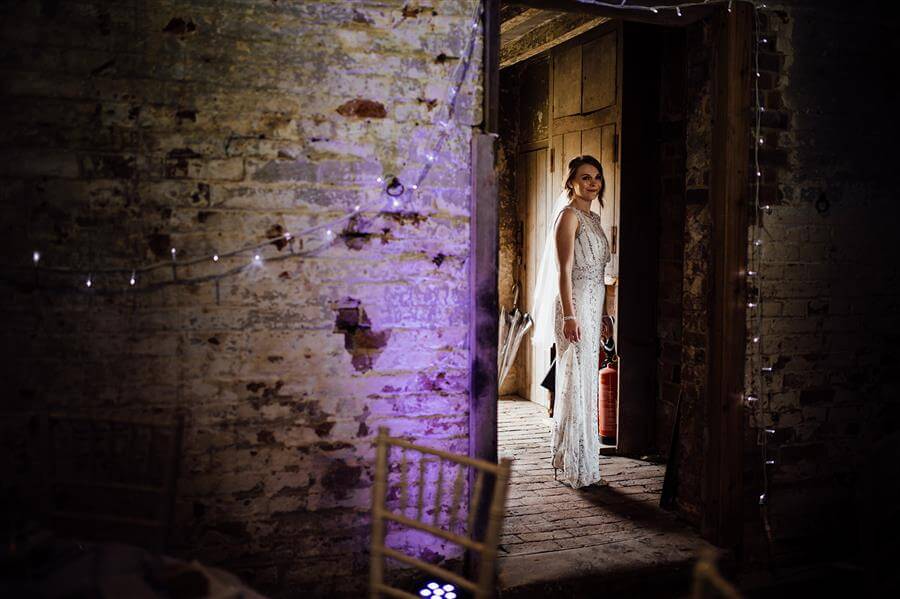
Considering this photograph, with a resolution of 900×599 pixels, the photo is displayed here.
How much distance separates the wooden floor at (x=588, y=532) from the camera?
10.3 ft

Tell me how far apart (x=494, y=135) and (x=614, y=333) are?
2.43 m

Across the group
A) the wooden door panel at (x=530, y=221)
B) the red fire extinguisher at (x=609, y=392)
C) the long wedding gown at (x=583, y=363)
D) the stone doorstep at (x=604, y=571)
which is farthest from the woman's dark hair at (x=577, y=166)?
the stone doorstep at (x=604, y=571)

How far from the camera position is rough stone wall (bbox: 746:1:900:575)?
3.48 metres

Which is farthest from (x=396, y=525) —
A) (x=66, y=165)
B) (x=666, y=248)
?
(x=666, y=248)

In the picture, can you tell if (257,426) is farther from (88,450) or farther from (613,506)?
(613,506)

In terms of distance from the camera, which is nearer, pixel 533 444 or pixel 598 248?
pixel 598 248

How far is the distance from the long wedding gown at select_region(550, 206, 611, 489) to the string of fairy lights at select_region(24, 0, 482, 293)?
1485 millimetres

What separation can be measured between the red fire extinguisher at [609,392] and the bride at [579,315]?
74 centimetres

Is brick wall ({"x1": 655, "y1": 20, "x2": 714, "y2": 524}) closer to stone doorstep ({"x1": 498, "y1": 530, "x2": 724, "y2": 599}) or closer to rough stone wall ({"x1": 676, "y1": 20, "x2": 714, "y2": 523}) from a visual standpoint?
rough stone wall ({"x1": 676, "y1": 20, "x2": 714, "y2": 523})

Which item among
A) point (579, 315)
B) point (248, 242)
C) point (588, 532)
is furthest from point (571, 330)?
point (248, 242)

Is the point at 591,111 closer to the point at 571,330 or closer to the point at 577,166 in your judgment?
the point at 577,166

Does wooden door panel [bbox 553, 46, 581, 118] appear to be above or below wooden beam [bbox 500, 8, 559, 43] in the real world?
below

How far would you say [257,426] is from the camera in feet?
9.39

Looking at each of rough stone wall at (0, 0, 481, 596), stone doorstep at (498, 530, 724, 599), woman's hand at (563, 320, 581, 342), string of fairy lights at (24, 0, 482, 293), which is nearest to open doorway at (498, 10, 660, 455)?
woman's hand at (563, 320, 581, 342)
